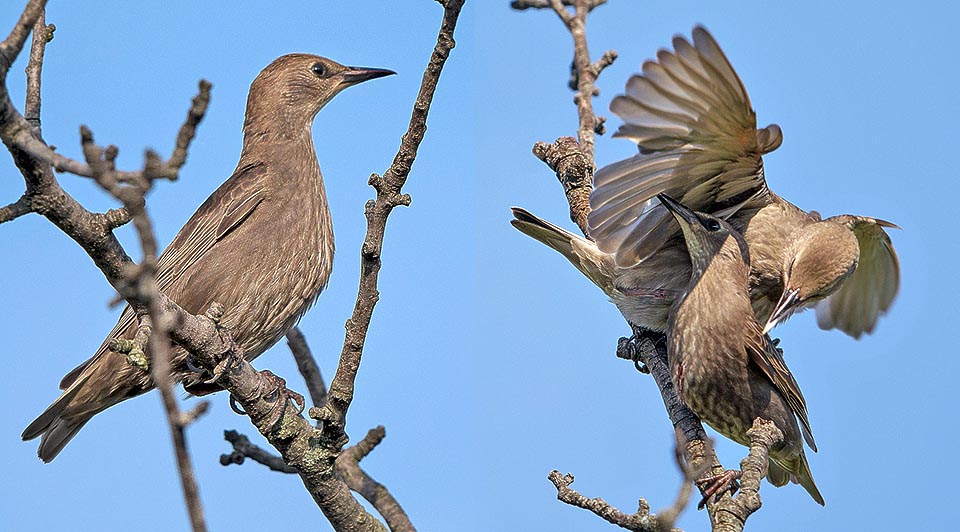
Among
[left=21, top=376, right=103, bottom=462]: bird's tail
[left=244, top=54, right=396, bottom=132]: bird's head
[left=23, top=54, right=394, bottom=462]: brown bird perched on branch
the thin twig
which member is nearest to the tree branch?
the thin twig

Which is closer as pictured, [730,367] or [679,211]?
[730,367]

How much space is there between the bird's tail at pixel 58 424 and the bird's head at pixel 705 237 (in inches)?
126

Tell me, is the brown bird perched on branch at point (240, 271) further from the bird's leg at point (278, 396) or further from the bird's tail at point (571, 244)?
the bird's tail at point (571, 244)

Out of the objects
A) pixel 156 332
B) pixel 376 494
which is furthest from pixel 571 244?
pixel 156 332

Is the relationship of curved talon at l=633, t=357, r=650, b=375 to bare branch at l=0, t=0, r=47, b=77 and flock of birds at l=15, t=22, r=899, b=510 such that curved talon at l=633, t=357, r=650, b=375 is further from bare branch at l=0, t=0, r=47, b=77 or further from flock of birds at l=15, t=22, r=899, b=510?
bare branch at l=0, t=0, r=47, b=77

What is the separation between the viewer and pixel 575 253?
581 centimetres

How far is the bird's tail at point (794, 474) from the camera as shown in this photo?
5031mm

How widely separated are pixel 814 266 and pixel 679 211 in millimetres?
878

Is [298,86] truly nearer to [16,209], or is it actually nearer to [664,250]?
[664,250]

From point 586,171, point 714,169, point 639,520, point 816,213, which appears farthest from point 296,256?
point 816,213

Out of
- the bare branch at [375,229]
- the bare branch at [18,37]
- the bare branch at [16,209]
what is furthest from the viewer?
the bare branch at [375,229]

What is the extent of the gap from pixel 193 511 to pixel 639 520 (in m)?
1.96

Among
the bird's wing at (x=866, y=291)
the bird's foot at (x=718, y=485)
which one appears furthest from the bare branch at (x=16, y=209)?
the bird's wing at (x=866, y=291)

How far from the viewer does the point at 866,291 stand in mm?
6828
